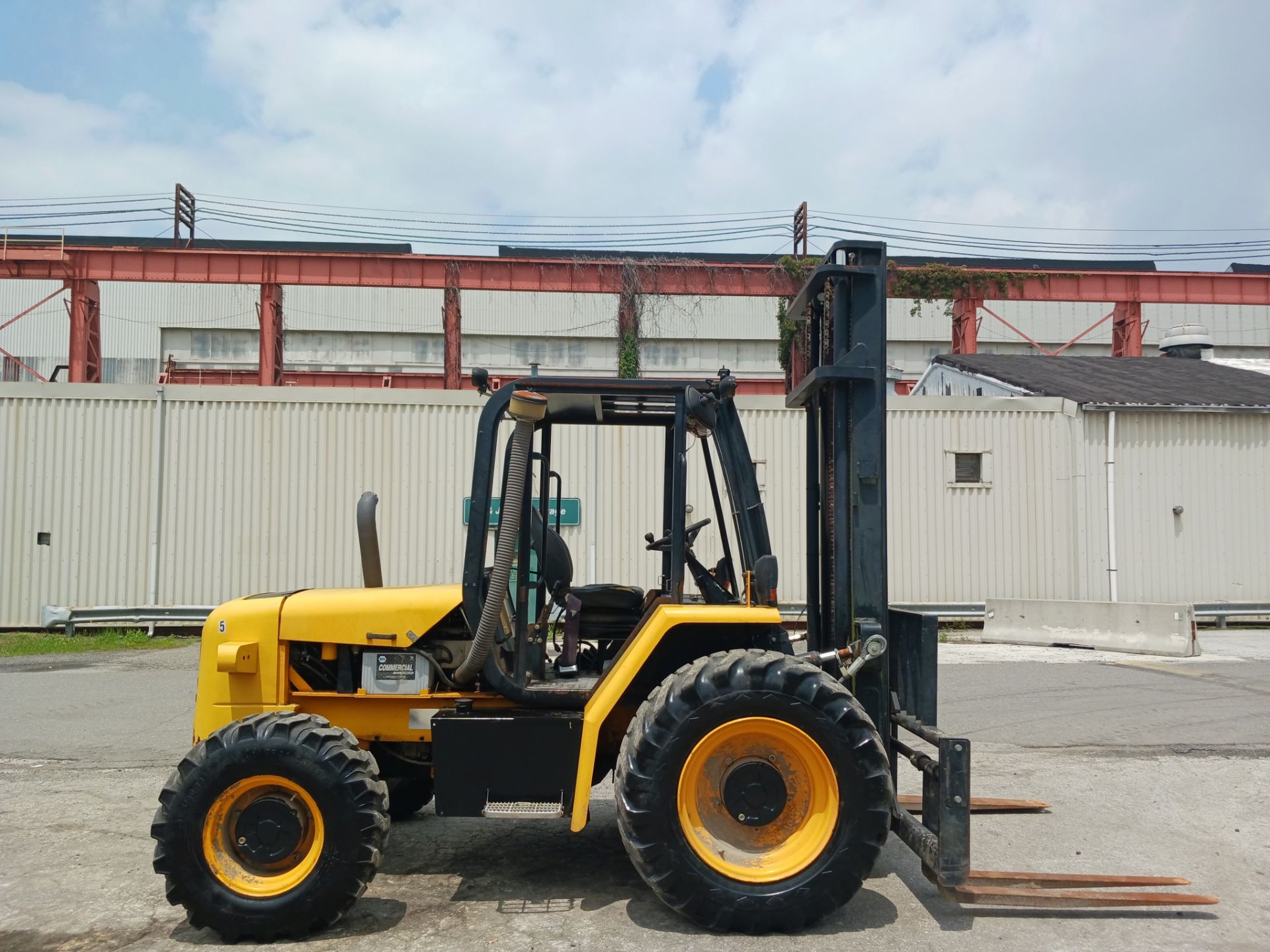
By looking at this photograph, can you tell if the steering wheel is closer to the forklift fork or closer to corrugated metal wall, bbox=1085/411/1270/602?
the forklift fork

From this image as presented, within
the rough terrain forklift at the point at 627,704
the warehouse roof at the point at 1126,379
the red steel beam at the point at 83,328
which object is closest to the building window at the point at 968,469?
the warehouse roof at the point at 1126,379

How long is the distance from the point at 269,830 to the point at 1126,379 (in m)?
19.8

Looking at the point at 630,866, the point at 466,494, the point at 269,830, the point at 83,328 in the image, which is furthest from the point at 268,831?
the point at 83,328

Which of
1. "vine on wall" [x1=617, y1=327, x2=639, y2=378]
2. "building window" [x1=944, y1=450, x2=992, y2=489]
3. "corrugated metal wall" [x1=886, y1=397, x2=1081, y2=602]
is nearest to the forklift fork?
"corrugated metal wall" [x1=886, y1=397, x2=1081, y2=602]

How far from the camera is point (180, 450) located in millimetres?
15617

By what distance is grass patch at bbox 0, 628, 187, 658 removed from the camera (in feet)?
46.1

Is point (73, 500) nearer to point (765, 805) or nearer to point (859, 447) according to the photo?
point (859, 447)

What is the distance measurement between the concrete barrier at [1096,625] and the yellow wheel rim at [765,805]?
36.0 ft

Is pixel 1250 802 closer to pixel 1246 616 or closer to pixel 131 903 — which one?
pixel 131 903

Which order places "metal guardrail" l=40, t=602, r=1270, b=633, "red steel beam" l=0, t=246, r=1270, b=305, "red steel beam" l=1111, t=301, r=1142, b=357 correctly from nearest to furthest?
"metal guardrail" l=40, t=602, r=1270, b=633 → "red steel beam" l=0, t=246, r=1270, b=305 → "red steel beam" l=1111, t=301, r=1142, b=357

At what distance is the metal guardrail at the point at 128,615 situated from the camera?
15148 mm

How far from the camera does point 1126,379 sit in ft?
65.6

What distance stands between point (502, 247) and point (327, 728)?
4308cm

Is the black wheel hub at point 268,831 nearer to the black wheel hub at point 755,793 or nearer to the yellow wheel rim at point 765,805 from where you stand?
the yellow wheel rim at point 765,805
